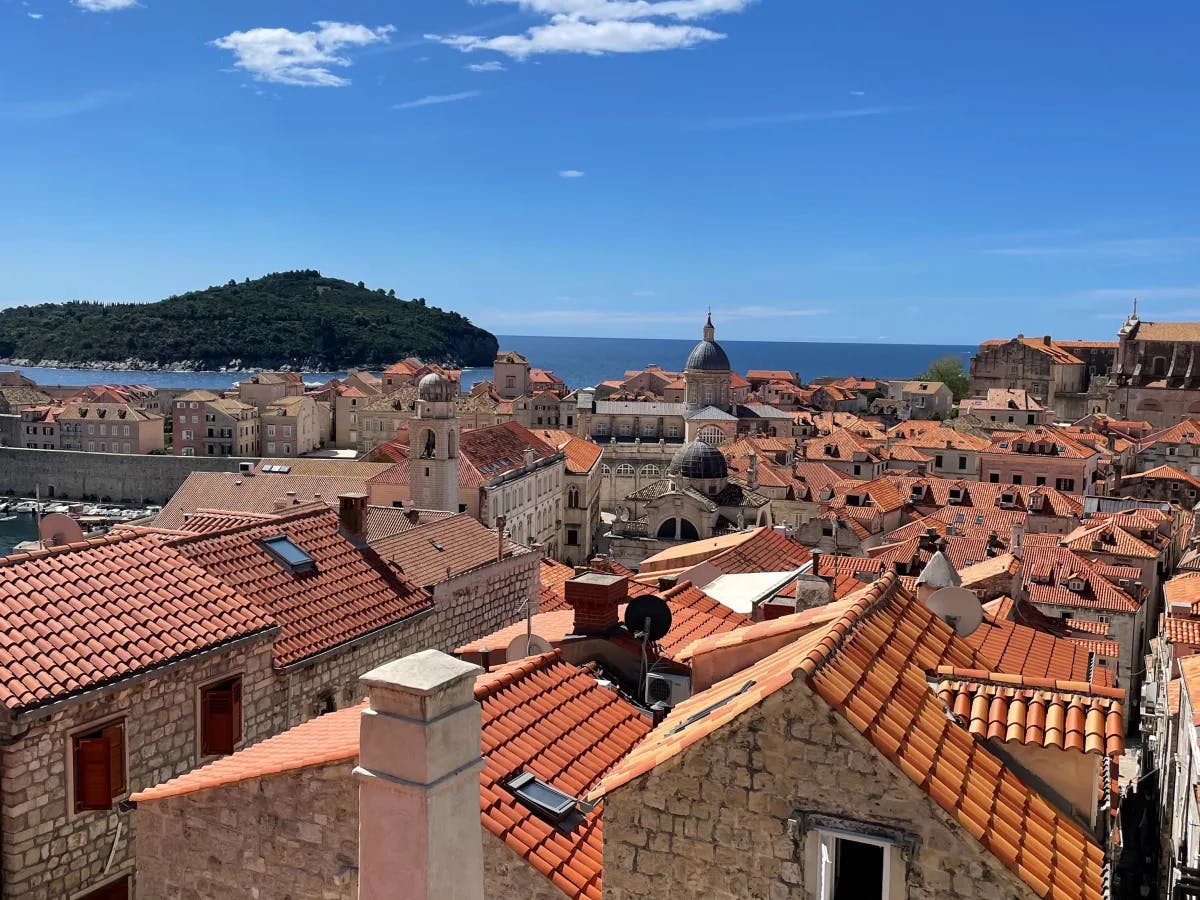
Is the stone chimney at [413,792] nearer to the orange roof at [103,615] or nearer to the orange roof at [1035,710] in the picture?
the orange roof at [1035,710]

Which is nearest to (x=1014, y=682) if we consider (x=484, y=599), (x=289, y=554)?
(x=289, y=554)

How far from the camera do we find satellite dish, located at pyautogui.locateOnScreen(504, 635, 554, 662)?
955 centimetres

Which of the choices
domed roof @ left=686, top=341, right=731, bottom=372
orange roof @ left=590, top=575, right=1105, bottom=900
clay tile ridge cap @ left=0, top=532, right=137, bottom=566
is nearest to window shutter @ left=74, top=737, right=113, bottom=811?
clay tile ridge cap @ left=0, top=532, right=137, bottom=566

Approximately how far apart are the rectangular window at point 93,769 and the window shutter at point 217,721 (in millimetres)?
1128

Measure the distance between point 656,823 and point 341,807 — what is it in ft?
7.33

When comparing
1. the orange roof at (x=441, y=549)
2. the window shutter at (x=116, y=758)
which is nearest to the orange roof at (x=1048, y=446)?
the orange roof at (x=441, y=549)

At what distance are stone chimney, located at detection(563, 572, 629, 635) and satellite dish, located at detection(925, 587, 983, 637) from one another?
2872mm

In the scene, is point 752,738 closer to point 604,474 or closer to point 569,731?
point 569,731

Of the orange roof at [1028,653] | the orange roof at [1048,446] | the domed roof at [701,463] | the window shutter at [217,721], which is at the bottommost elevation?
the domed roof at [701,463]

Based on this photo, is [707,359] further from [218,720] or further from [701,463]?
[218,720]

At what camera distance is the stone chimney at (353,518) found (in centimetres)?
1382

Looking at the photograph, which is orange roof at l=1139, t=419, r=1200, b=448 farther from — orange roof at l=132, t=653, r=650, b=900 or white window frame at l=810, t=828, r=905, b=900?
white window frame at l=810, t=828, r=905, b=900

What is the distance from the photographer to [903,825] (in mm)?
4953

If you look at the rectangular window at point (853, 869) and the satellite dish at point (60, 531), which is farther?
the satellite dish at point (60, 531)
